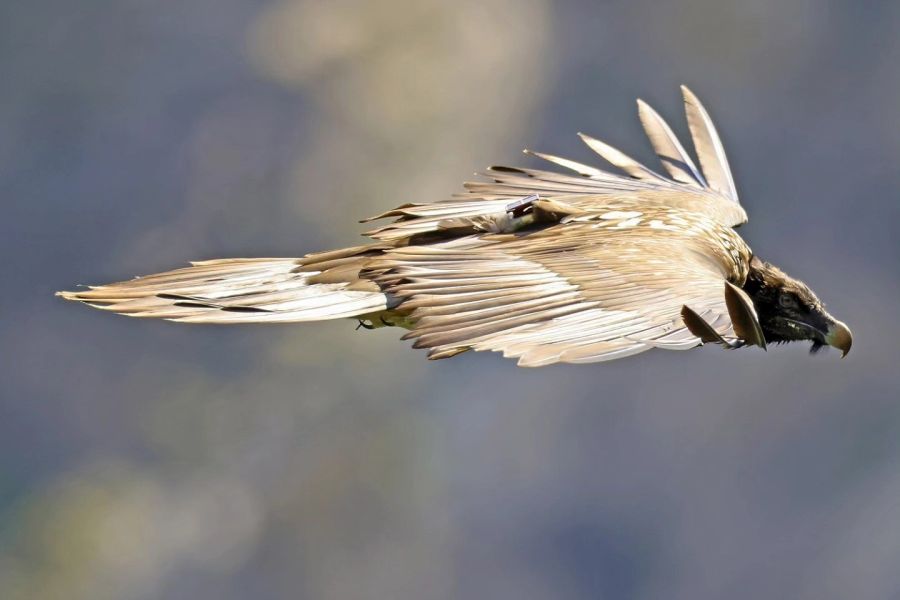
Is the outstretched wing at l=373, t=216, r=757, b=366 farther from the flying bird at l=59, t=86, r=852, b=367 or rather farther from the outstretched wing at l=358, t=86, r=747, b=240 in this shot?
the outstretched wing at l=358, t=86, r=747, b=240

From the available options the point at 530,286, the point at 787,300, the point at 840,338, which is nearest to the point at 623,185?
the point at 787,300

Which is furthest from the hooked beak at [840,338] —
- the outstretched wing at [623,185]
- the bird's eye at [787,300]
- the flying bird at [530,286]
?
the outstretched wing at [623,185]

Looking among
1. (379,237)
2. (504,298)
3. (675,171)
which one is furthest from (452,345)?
(675,171)

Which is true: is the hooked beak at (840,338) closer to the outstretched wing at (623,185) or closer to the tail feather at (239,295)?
the outstretched wing at (623,185)

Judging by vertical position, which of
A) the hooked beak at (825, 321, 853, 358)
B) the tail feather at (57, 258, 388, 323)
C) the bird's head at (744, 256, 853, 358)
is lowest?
the hooked beak at (825, 321, 853, 358)

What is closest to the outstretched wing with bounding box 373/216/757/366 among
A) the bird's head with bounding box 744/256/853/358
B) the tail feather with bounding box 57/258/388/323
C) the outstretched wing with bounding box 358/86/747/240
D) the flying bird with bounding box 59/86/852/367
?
the flying bird with bounding box 59/86/852/367

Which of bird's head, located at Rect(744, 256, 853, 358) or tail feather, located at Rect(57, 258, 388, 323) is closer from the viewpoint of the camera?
tail feather, located at Rect(57, 258, 388, 323)
